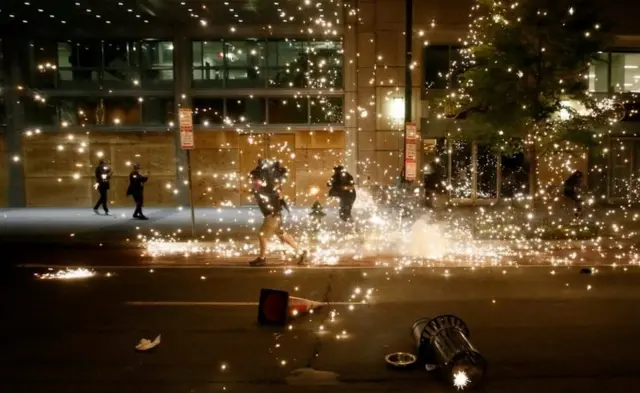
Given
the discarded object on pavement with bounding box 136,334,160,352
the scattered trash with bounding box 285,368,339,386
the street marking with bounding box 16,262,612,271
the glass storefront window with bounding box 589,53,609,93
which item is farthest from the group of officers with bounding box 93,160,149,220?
the glass storefront window with bounding box 589,53,609,93

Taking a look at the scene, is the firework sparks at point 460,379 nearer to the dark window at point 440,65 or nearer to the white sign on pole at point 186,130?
the white sign on pole at point 186,130

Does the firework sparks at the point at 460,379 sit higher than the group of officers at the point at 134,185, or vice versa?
the group of officers at the point at 134,185

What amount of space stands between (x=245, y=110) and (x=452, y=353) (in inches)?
642

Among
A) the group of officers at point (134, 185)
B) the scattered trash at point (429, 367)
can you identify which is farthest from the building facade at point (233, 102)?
the scattered trash at point (429, 367)

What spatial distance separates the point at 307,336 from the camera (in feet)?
22.8

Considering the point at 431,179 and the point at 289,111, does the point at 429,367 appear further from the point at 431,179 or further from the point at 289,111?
the point at 289,111

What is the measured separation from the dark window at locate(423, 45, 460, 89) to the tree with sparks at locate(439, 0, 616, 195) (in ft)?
17.3

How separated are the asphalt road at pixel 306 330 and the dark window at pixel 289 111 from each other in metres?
10.7

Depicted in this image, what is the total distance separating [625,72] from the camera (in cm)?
2142

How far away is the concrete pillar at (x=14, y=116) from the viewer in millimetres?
→ 20672

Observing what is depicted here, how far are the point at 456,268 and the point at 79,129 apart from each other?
14.3 meters

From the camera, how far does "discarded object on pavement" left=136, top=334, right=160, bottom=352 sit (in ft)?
21.2

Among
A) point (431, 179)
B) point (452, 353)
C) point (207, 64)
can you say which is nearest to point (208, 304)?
point (452, 353)

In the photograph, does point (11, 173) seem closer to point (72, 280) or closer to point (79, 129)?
point (79, 129)
